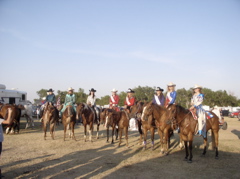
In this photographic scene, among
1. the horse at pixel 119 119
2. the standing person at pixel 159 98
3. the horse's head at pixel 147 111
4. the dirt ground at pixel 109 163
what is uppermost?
the standing person at pixel 159 98

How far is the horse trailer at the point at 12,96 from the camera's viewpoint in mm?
21516

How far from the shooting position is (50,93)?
1388 centimetres

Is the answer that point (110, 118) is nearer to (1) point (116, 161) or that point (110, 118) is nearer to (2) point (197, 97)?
(1) point (116, 161)

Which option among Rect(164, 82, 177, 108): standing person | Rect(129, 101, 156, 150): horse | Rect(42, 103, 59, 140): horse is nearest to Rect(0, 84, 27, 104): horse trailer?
Rect(42, 103, 59, 140): horse

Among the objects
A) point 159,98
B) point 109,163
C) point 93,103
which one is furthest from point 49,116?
point 159,98

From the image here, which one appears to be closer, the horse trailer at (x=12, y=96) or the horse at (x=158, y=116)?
the horse at (x=158, y=116)

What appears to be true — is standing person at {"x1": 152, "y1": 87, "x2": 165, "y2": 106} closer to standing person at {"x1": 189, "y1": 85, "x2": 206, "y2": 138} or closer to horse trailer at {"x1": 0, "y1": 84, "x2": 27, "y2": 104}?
standing person at {"x1": 189, "y1": 85, "x2": 206, "y2": 138}

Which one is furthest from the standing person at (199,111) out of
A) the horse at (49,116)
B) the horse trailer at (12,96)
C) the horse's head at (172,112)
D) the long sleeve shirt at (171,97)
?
the horse trailer at (12,96)

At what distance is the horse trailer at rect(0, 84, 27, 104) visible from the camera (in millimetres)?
21516

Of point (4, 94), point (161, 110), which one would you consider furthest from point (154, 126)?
point (4, 94)

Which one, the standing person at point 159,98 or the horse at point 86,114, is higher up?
the standing person at point 159,98

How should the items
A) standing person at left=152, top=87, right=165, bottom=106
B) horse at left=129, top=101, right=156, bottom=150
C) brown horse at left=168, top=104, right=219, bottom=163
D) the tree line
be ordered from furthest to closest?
the tree line
standing person at left=152, top=87, right=165, bottom=106
horse at left=129, top=101, right=156, bottom=150
brown horse at left=168, top=104, right=219, bottom=163

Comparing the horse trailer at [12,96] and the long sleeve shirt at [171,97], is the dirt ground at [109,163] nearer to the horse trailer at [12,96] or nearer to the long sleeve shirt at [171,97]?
the long sleeve shirt at [171,97]

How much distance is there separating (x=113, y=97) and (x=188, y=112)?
6109 millimetres
